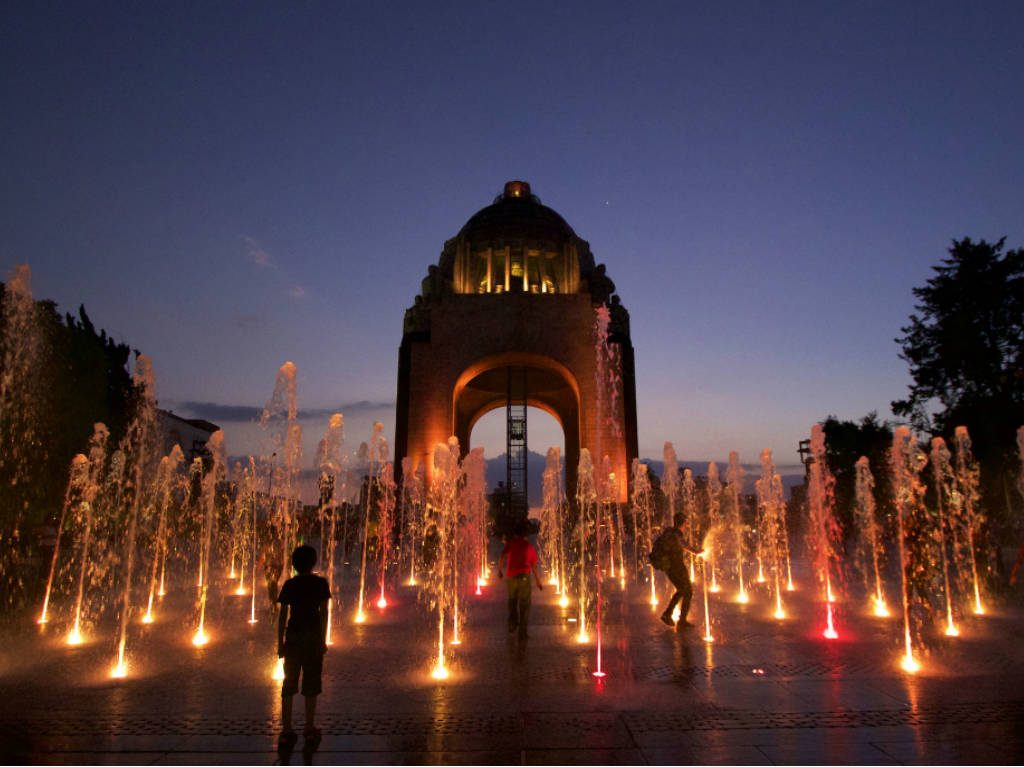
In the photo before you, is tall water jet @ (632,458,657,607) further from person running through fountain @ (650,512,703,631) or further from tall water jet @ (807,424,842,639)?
person running through fountain @ (650,512,703,631)

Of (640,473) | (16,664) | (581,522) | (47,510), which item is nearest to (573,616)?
(16,664)

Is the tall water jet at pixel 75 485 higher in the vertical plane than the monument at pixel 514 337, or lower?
lower

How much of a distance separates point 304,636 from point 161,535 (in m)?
21.5

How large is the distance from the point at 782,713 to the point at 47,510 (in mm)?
14484

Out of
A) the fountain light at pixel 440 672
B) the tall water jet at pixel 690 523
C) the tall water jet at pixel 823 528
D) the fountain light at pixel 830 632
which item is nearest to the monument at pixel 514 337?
the tall water jet at pixel 690 523

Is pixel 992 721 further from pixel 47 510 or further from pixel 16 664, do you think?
pixel 47 510

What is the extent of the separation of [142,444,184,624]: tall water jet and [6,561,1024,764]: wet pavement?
2378mm

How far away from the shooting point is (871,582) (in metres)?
13.1

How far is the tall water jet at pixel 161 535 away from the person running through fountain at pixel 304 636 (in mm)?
5821

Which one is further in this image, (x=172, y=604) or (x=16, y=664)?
(x=172, y=604)

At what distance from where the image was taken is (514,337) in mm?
27125

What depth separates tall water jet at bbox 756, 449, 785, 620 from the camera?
40.1ft

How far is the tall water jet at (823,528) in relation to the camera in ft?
34.9

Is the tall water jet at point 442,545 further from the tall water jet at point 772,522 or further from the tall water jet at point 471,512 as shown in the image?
the tall water jet at point 772,522
